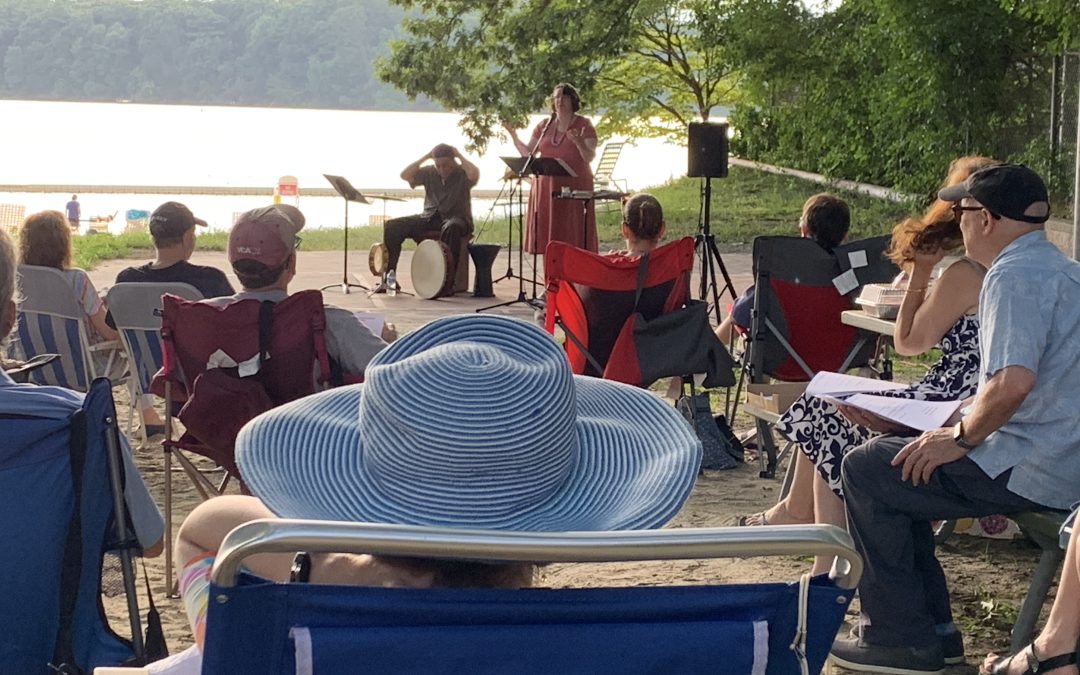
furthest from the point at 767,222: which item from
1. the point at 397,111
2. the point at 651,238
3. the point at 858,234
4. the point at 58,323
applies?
the point at 397,111

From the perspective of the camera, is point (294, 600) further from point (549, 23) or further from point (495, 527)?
point (549, 23)

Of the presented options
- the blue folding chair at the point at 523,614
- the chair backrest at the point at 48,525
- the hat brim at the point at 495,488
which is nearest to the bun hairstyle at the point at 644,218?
the chair backrest at the point at 48,525

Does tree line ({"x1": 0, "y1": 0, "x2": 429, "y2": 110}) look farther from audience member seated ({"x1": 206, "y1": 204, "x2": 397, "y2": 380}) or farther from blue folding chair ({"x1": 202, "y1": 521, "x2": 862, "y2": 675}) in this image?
blue folding chair ({"x1": 202, "y1": 521, "x2": 862, "y2": 675})

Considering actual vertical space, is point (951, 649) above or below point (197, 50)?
below

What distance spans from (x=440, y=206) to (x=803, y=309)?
6.94m

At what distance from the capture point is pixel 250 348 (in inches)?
161

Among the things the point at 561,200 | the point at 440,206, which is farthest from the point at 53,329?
the point at 440,206

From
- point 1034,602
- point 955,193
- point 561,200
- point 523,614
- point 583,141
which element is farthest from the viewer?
point 561,200

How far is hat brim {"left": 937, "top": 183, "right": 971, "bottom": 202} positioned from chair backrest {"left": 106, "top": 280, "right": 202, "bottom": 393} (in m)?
2.74

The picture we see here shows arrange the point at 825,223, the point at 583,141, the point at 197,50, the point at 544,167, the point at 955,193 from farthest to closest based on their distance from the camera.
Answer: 1. the point at 197,50
2. the point at 583,141
3. the point at 544,167
4. the point at 825,223
5. the point at 955,193

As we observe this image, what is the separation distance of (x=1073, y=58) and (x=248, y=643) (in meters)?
14.4

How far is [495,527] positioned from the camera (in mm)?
1588

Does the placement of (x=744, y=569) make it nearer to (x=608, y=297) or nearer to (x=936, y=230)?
(x=936, y=230)

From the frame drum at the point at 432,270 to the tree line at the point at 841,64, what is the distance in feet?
18.0
